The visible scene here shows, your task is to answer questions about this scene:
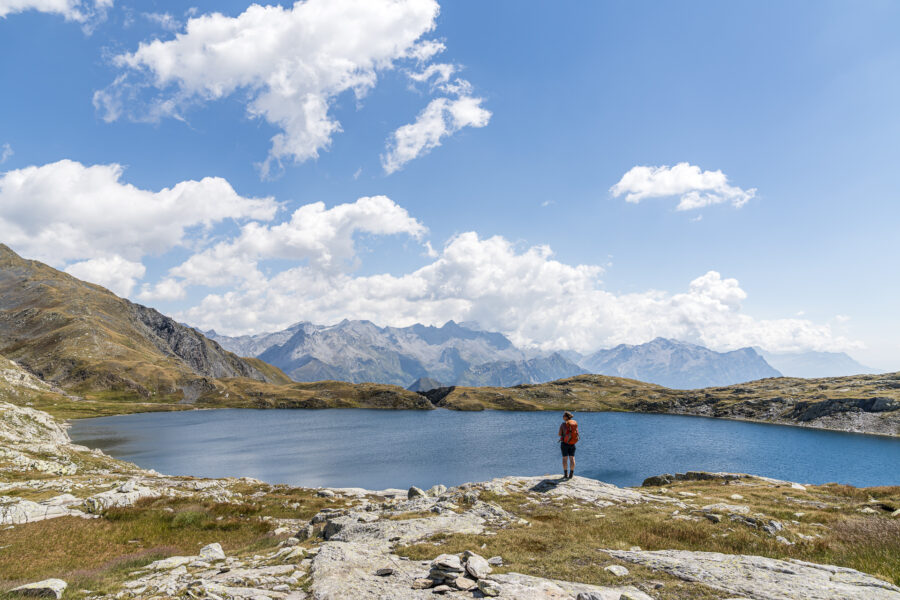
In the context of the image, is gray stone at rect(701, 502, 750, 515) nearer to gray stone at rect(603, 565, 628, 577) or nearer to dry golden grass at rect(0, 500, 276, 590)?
gray stone at rect(603, 565, 628, 577)

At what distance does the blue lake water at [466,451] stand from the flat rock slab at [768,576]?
64.4 meters

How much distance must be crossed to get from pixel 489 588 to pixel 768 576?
8.72 metres

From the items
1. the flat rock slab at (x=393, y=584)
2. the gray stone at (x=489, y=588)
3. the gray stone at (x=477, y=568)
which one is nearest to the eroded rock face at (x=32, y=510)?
the flat rock slab at (x=393, y=584)

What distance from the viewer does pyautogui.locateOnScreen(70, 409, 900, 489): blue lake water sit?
3319 inches

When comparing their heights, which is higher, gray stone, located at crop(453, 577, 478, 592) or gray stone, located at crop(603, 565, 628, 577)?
gray stone, located at crop(453, 577, 478, 592)

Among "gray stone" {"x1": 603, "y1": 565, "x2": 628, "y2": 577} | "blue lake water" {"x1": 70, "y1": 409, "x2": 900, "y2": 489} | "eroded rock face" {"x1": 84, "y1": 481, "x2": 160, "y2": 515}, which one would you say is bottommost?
"blue lake water" {"x1": 70, "y1": 409, "x2": 900, "y2": 489}

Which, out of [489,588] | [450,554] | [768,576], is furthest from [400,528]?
[768,576]

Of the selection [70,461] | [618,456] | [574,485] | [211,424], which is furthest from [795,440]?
[211,424]

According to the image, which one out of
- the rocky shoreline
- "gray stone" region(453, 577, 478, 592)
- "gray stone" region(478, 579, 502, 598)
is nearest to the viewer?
"gray stone" region(478, 579, 502, 598)

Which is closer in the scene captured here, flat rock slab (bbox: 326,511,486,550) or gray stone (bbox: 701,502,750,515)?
flat rock slab (bbox: 326,511,486,550)

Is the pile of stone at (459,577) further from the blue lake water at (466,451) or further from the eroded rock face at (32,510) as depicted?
the blue lake water at (466,451)

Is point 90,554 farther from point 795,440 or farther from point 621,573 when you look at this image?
point 795,440

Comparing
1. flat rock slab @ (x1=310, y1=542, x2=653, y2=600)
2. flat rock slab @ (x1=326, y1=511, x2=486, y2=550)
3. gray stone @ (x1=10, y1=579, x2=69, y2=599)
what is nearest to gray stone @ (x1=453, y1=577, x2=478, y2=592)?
flat rock slab @ (x1=310, y1=542, x2=653, y2=600)

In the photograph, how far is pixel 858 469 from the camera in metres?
95.9
